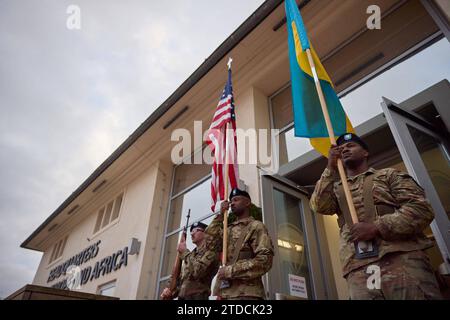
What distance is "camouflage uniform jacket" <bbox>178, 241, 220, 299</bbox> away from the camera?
3115 mm

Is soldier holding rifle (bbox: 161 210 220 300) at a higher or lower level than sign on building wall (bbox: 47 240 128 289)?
lower

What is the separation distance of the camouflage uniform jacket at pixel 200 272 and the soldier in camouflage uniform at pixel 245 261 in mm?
505

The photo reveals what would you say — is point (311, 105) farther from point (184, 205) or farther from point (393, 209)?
point (184, 205)

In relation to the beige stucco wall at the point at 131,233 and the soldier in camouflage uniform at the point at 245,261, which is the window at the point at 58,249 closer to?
the beige stucco wall at the point at 131,233

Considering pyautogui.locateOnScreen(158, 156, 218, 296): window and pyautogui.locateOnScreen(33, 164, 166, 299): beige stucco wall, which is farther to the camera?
Result: pyautogui.locateOnScreen(33, 164, 166, 299): beige stucco wall

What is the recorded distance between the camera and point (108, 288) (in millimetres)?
6945

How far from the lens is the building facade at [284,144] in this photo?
2.86 m

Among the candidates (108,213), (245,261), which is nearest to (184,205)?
(108,213)

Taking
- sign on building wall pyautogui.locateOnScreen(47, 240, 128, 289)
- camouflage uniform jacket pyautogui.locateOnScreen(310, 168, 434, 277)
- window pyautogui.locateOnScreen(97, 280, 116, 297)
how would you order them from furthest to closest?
sign on building wall pyautogui.locateOnScreen(47, 240, 128, 289), window pyautogui.locateOnScreen(97, 280, 116, 297), camouflage uniform jacket pyautogui.locateOnScreen(310, 168, 434, 277)

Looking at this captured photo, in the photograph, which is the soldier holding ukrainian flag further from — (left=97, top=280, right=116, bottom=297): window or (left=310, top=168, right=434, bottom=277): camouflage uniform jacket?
(left=97, top=280, right=116, bottom=297): window

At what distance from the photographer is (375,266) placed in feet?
5.16

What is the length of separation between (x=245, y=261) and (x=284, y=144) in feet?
8.85

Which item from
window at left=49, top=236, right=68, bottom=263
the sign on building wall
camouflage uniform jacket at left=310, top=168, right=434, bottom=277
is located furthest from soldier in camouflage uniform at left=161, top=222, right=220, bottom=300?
window at left=49, top=236, right=68, bottom=263
